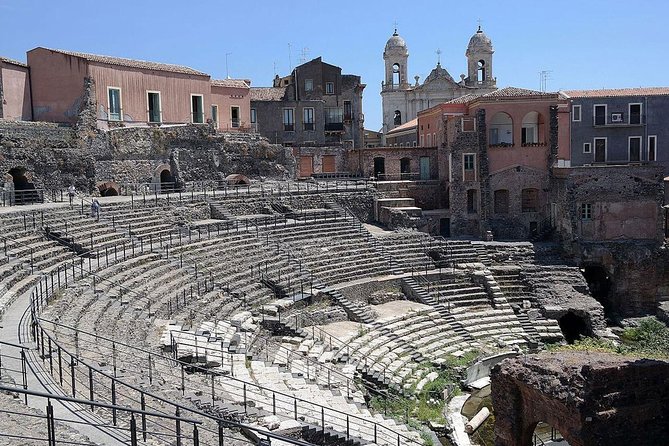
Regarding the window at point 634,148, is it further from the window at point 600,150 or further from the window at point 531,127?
the window at point 531,127

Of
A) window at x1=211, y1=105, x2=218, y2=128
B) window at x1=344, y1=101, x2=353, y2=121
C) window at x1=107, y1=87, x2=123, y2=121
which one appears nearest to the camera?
window at x1=107, y1=87, x2=123, y2=121

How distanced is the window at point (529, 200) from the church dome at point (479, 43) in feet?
77.6

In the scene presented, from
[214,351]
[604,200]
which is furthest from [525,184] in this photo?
[214,351]

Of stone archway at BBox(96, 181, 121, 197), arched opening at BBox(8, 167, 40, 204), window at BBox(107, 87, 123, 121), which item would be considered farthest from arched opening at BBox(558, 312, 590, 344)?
arched opening at BBox(8, 167, 40, 204)

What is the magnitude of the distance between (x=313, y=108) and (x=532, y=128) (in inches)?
604

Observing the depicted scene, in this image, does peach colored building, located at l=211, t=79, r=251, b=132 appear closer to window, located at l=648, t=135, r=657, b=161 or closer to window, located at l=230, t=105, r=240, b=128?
window, located at l=230, t=105, r=240, b=128

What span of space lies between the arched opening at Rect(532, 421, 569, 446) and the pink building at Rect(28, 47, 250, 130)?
24.0m

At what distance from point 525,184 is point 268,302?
59.9 feet

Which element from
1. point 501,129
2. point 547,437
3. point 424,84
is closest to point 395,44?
point 424,84

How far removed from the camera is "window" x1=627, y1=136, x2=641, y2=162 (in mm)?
35969

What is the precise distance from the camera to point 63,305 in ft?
55.2

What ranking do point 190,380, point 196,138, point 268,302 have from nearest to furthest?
point 190,380 → point 268,302 → point 196,138

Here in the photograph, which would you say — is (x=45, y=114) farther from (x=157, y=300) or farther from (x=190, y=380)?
(x=190, y=380)

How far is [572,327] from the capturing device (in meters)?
30.1
